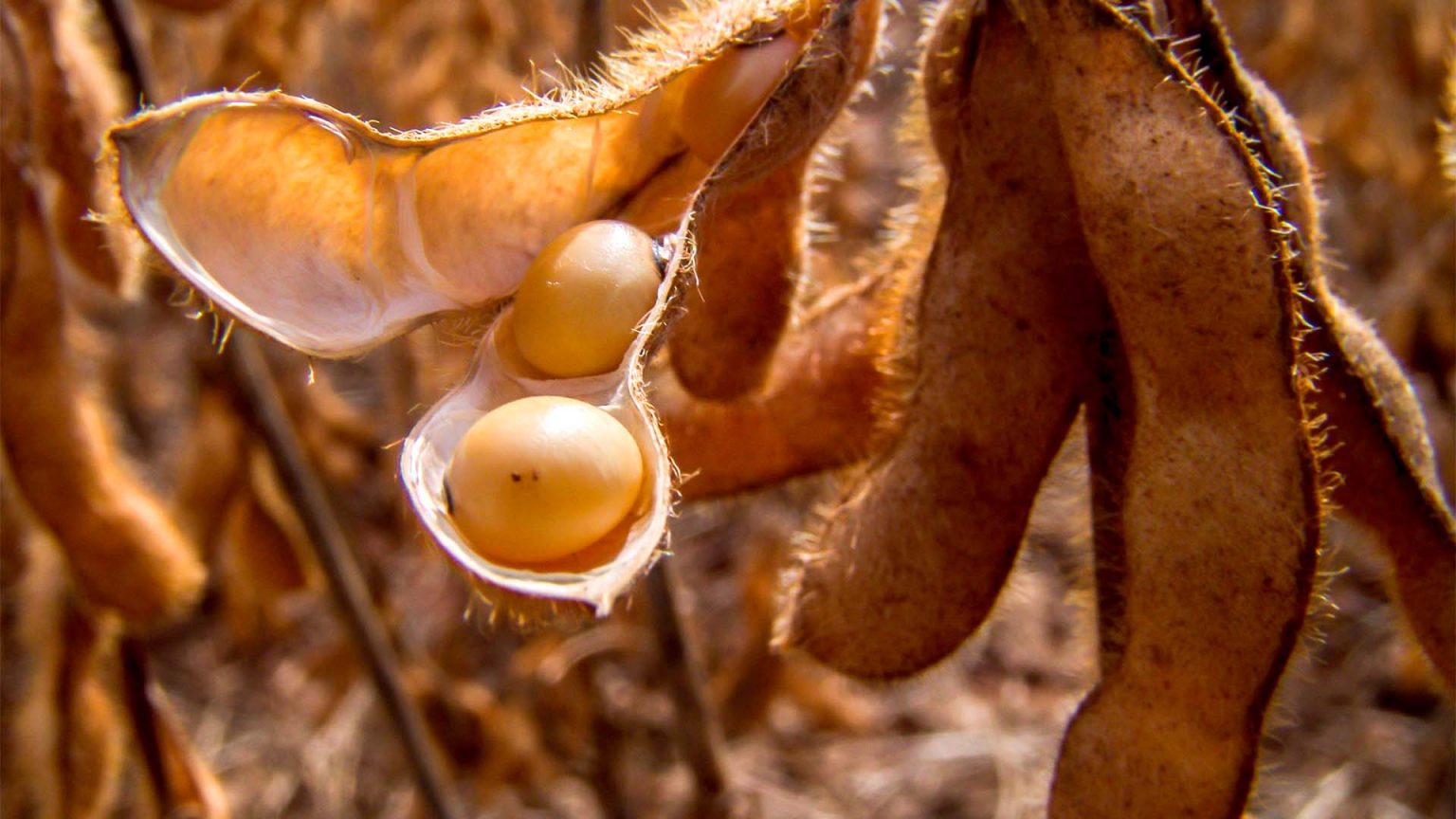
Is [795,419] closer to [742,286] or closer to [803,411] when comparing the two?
[803,411]

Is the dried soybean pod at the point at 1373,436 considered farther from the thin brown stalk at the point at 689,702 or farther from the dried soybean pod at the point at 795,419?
the thin brown stalk at the point at 689,702

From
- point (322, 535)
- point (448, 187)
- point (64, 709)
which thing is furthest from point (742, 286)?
point (64, 709)

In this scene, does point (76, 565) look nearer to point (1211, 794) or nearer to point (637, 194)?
point (637, 194)

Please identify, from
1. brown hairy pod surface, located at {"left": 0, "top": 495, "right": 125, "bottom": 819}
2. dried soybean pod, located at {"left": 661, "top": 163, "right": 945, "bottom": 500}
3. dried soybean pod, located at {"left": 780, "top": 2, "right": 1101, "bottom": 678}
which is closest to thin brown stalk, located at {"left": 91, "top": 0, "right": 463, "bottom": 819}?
brown hairy pod surface, located at {"left": 0, "top": 495, "right": 125, "bottom": 819}

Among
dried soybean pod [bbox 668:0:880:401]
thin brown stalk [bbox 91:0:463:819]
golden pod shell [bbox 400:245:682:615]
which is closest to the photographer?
golden pod shell [bbox 400:245:682:615]

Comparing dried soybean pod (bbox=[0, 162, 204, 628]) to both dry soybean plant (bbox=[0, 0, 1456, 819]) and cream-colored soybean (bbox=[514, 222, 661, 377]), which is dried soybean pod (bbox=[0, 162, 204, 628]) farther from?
cream-colored soybean (bbox=[514, 222, 661, 377])

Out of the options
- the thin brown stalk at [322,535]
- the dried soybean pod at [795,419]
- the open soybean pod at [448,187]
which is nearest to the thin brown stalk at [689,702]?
the dried soybean pod at [795,419]

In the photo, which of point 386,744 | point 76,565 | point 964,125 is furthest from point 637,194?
point 386,744
